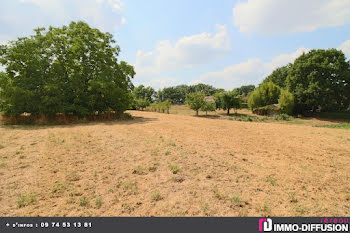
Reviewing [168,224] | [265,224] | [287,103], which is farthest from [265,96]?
[168,224]

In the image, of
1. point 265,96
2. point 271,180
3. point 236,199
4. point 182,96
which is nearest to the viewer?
point 236,199

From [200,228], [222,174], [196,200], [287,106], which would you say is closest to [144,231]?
[200,228]

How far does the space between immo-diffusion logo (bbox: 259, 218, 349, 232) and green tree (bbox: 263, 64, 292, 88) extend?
64.9 m

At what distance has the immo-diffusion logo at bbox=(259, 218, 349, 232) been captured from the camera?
3.48m

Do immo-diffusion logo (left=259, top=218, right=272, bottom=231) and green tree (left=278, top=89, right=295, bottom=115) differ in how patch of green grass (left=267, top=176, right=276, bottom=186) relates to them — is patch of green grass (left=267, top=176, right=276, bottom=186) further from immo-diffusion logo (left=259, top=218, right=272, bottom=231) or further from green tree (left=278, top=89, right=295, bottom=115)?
green tree (left=278, top=89, right=295, bottom=115)

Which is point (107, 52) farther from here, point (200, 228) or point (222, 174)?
point (200, 228)

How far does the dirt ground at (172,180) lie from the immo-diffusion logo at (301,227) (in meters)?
0.25

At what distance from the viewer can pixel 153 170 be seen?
6.16 m

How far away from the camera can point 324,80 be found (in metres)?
34.9

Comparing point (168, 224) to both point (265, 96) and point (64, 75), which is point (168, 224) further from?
point (265, 96)

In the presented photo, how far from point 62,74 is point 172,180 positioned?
18.8 meters

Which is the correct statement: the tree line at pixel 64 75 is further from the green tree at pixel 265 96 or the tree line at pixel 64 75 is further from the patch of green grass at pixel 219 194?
the green tree at pixel 265 96

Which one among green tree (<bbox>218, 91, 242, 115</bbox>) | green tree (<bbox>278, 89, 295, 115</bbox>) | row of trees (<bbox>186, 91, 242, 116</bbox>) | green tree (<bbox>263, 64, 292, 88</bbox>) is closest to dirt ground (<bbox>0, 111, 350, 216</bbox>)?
green tree (<bbox>278, 89, 295, 115</bbox>)

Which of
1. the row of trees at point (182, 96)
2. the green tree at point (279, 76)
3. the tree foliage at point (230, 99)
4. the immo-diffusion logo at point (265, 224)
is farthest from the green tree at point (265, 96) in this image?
the immo-diffusion logo at point (265, 224)
